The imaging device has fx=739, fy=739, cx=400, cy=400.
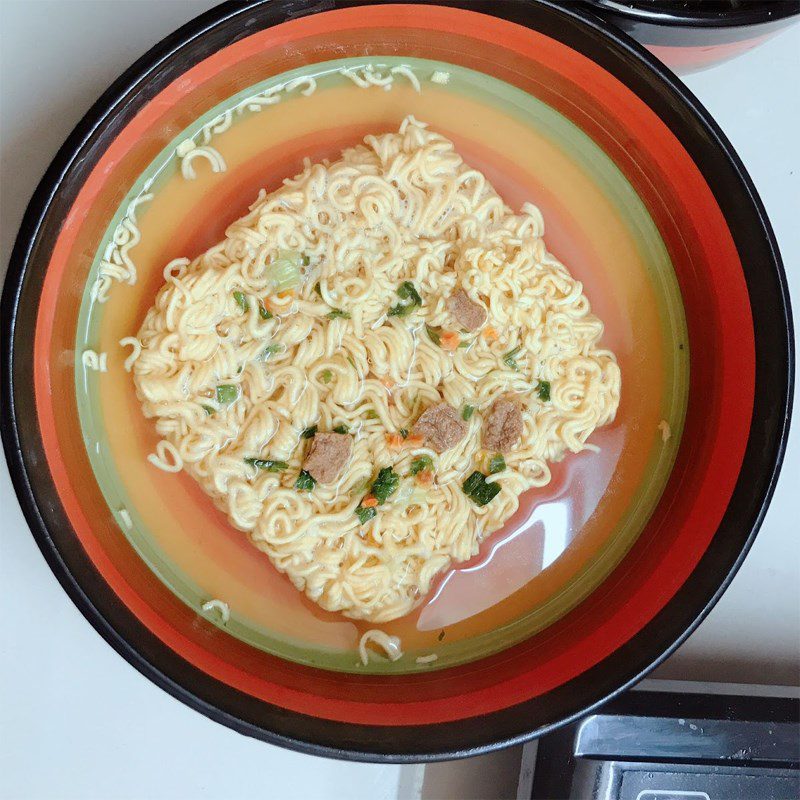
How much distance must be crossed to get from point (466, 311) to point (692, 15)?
792 mm

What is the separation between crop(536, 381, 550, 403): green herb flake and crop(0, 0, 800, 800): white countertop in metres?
0.82

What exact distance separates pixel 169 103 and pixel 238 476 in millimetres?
887

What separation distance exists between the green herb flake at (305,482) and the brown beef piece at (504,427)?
0.46 m

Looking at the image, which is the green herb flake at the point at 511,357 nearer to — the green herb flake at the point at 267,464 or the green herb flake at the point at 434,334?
the green herb flake at the point at 434,334

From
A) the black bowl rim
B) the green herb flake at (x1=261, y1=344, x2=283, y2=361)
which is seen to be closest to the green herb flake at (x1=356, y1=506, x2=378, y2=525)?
the green herb flake at (x1=261, y1=344, x2=283, y2=361)

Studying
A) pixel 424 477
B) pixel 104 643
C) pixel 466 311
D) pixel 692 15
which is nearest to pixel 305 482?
pixel 424 477

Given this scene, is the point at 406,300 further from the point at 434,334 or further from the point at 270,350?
the point at 270,350

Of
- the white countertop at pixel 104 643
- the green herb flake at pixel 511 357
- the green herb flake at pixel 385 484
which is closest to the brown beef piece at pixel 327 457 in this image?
the green herb flake at pixel 385 484

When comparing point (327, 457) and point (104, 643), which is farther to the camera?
point (104, 643)

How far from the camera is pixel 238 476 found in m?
1.84

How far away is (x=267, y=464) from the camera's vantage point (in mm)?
1854

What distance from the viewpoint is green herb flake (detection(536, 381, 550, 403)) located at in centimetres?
195

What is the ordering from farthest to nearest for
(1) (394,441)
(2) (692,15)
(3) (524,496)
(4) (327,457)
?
(3) (524,496)
(1) (394,441)
(4) (327,457)
(2) (692,15)

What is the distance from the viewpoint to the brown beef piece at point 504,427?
6.15 ft
